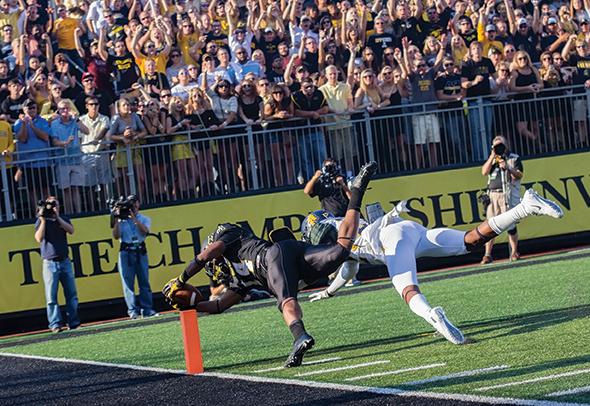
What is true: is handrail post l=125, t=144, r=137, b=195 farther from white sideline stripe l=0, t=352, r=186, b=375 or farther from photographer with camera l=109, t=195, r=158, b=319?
white sideline stripe l=0, t=352, r=186, b=375

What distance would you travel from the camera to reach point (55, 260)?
696 inches

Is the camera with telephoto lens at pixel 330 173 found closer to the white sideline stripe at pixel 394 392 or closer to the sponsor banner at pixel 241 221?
the sponsor banner at pixel 241 221

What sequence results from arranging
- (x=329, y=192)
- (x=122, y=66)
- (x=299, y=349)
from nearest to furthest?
1. (x=299, y=349)
2. (x=329, y=192)
3. (x=122, y=66)

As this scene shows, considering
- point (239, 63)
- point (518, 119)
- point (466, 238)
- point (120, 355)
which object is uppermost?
point (239, 63)

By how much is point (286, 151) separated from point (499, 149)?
3.46 metres

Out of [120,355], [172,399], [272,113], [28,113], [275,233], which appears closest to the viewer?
[172,399]

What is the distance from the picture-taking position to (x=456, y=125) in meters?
20.5

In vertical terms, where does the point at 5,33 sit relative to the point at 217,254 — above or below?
above

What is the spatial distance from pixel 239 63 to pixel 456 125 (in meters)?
3.81

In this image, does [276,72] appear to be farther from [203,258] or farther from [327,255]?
[327,255]

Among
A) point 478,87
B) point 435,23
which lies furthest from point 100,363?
point 435,23

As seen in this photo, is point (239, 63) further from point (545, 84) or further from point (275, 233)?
point (275, 233)

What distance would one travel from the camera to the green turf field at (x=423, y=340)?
851 cm

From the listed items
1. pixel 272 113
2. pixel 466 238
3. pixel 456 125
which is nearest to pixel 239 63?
pixel 272 113
